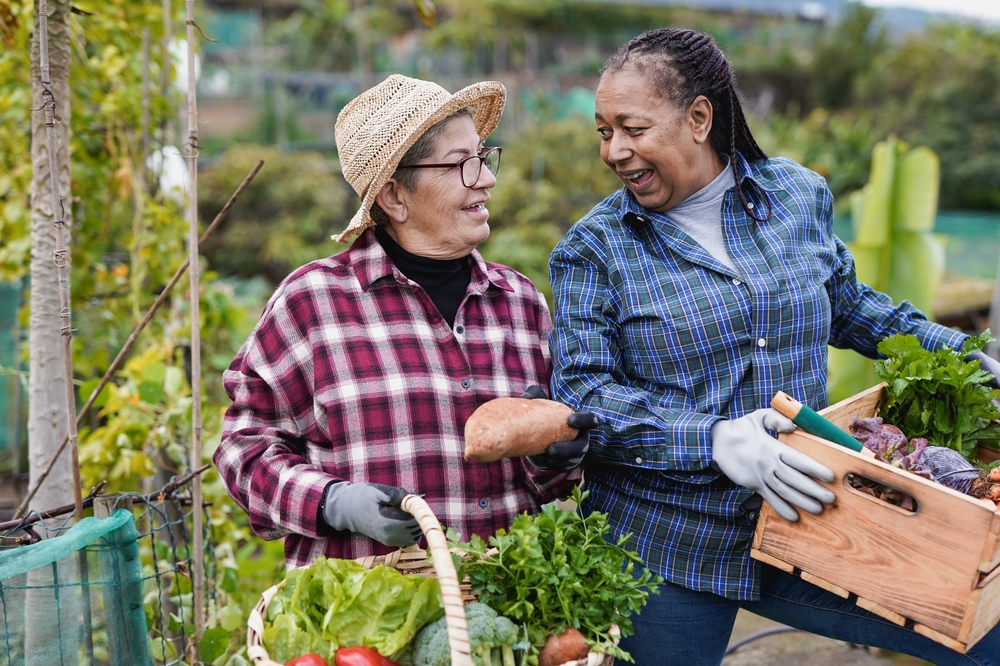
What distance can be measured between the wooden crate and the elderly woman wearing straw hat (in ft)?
1.63

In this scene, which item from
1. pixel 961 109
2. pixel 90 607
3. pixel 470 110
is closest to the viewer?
pixel 90 607

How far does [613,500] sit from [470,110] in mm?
1010

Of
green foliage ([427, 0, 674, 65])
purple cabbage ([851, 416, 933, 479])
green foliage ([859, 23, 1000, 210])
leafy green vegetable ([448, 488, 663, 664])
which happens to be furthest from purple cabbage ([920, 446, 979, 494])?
green foliage ([427, 0, 674, 65])

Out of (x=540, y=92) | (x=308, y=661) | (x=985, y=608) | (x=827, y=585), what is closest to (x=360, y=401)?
(x=308, y=661)

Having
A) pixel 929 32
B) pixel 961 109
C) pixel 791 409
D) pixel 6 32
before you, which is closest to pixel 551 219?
pixel 961 109

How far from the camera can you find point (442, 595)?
4.59ft

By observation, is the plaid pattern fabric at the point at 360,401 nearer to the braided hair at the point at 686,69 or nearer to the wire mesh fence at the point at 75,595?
the wire mesh fence at the point at 75,595

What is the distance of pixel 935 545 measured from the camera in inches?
57.2

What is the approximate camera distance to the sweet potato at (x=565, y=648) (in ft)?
4.92

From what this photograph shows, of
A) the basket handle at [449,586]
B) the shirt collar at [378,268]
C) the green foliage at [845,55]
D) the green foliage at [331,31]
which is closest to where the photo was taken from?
the basket handle at [449,586]

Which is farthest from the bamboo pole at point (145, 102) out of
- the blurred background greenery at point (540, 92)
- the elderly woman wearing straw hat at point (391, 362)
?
the blurred background greenery at point (540, 92)

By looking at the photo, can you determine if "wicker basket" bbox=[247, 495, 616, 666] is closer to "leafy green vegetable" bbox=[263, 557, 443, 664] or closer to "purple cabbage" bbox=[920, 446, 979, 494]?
"leafy green vegetable" bbox=[263, 557, 443, 664]

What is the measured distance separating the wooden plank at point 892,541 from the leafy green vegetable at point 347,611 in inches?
30.1

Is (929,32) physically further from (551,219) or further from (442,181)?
(442,181)
